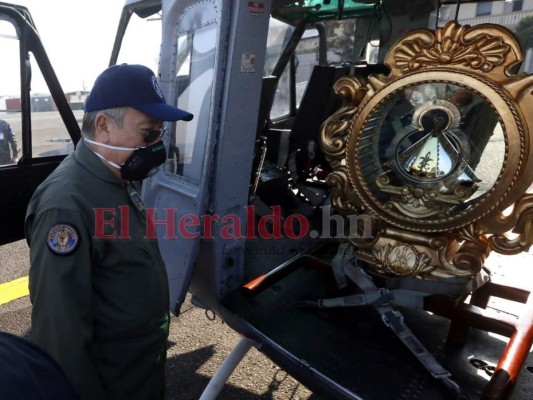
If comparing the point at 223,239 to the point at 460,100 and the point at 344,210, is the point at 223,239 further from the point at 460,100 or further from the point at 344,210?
the point at 460,100

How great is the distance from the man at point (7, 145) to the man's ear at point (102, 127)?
209 cm

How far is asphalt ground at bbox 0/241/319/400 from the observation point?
259 cm

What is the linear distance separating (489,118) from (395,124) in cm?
37

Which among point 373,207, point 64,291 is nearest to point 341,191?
point 373,207

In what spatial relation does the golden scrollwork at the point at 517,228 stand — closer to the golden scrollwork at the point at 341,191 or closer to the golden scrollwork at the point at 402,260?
the golden scrollwork at the point at 402,260

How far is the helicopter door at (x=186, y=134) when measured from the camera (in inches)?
83.6

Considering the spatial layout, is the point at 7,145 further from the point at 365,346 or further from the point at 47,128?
the point at 365,346

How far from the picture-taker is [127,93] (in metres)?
1.37

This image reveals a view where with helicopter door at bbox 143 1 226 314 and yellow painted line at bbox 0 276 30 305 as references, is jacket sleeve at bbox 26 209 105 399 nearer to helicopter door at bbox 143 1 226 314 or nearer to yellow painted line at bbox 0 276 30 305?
helicopter door at bbox 143 1 226 314

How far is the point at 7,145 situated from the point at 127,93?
2.19 meters

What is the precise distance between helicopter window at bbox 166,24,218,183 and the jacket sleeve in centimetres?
106

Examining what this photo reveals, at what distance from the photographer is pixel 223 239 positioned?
2.21 m

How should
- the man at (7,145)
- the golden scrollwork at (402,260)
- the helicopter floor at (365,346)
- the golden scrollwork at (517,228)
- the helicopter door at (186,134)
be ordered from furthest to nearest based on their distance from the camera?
the man at (7,145), the helicopter door at (186,134), the golden scrollwork at (402,260), the helicopter floor at (365,346), the golden scrollwork at (517,228)


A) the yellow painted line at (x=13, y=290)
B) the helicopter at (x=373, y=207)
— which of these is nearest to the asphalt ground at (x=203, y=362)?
the yellow painted line at (x=13, y=290)
